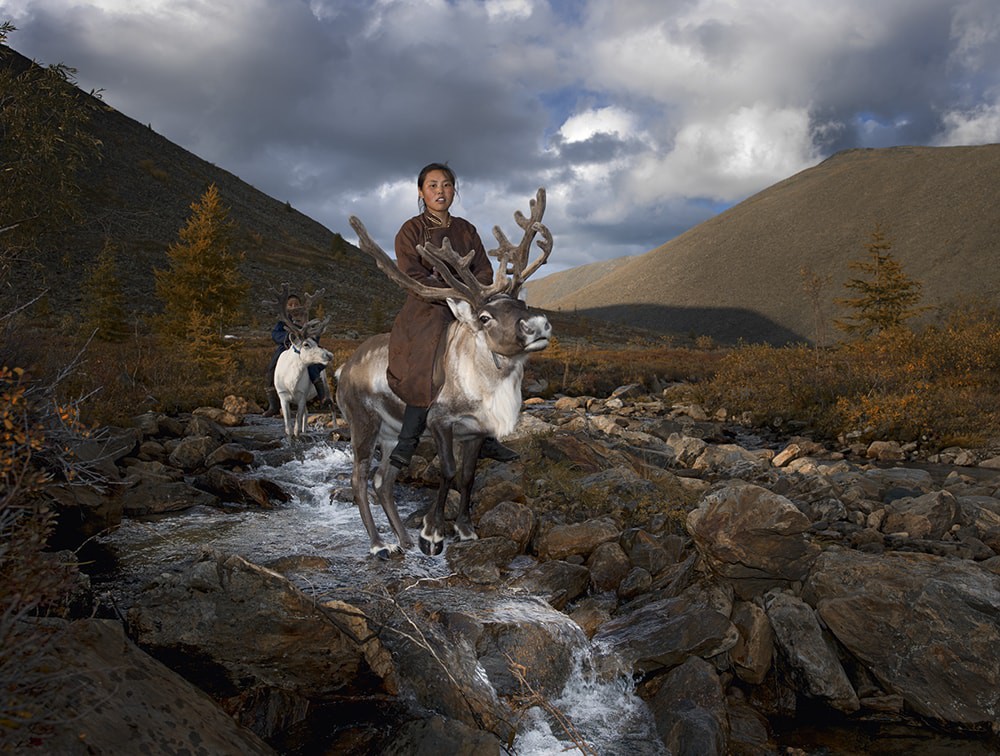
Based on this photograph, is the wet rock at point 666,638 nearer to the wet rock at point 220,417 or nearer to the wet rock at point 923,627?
the wet rock at point 923,627

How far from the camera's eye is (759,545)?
5.64 m

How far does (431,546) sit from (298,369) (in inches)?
335

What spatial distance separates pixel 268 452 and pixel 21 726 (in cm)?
978

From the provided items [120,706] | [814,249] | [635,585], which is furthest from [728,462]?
[814,249]

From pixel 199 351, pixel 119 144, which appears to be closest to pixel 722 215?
pixel 119 144

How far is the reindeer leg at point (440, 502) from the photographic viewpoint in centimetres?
585

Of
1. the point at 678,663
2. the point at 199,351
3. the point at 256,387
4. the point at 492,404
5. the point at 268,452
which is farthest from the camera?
the point at 199,351

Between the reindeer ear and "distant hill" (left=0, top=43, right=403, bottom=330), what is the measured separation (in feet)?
133

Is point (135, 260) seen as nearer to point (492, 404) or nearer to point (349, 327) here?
point (349, 327)

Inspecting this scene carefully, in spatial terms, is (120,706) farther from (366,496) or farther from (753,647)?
(753,647)

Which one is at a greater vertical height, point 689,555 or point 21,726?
point 21,726

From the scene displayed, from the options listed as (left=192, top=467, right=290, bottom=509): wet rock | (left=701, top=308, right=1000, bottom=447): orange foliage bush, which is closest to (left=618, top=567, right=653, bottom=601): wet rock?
(left=192, top=467, right=290, bottom=509): wet rock

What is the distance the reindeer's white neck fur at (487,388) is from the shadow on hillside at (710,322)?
8887cm

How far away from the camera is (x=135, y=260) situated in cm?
5447
